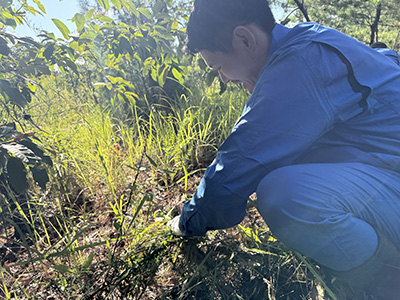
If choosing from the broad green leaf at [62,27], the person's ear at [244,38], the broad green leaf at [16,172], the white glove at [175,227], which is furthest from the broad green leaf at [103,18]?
the white glove at [175,227]

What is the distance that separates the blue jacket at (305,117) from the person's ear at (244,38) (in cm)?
8

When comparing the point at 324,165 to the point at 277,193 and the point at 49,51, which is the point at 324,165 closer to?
the point at 277,193

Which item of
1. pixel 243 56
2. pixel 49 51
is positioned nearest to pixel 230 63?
pixel 243 56

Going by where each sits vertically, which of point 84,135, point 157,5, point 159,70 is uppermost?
point 157,5

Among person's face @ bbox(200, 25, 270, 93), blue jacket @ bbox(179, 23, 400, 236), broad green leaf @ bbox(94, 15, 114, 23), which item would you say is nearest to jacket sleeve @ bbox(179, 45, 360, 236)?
blue jacket @ bbox(179, 23, 400, 236)

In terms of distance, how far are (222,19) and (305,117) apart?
471 mm

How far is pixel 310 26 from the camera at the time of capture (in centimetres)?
97

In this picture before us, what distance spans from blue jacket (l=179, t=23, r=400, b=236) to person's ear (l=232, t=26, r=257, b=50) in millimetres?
77

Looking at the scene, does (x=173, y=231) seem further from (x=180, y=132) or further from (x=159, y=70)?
(x=159, y=70)

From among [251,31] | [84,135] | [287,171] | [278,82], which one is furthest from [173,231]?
[84,135]

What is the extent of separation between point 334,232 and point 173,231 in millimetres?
587

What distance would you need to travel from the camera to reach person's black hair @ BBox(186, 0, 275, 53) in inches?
38.9

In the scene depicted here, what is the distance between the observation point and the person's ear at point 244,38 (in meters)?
0.99

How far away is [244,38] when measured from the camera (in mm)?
1007
